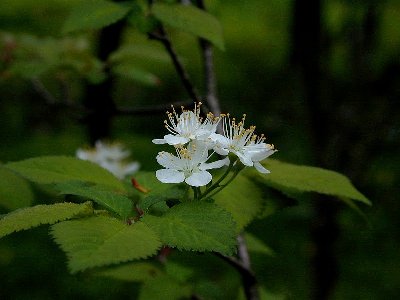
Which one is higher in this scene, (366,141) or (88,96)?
(366,141)

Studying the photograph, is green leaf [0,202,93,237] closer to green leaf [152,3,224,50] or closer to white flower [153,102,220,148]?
white flower [153,102,220,148]

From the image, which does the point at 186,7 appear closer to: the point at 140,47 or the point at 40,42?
the point at 140,47

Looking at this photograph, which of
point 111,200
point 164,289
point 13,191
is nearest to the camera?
point 111,200

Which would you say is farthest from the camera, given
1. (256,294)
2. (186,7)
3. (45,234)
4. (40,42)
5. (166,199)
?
(45,234)

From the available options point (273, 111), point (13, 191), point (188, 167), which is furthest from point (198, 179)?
point (273, 111)

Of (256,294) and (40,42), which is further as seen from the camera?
(40,42)

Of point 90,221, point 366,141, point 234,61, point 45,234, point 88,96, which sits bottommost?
point 45,234

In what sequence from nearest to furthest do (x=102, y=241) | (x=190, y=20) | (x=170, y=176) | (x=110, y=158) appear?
(x=102, y=241)
(x=170, y=176)
(x=190, y=20)
(x=110, y=158)

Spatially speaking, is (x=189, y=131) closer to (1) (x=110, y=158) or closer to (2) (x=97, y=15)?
(2) (x=97, y=15)

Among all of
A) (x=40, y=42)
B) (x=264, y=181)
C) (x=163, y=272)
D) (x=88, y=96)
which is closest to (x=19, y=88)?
(x=88, y=96)
